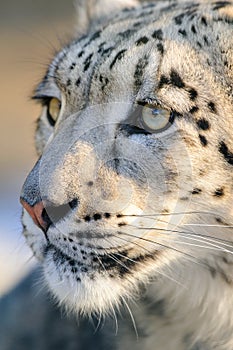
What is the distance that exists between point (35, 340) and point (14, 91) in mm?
4016

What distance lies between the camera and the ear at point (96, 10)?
3.54m

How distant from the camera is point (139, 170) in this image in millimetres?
2576

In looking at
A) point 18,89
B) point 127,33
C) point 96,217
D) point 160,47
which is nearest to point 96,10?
point 127,33

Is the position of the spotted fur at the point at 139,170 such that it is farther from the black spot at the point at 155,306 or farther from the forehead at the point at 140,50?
the black spot at the point at 155,306

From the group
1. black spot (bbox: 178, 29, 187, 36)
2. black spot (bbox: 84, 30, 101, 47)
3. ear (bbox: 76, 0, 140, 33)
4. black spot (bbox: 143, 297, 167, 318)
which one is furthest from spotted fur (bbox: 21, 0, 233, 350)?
ear (bbox: 76, 0, 140, 33)

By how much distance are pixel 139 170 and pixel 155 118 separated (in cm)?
16

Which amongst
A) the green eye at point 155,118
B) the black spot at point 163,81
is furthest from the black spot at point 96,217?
the black spot at point 163,81

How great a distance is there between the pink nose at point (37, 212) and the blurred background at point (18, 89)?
1.08ft

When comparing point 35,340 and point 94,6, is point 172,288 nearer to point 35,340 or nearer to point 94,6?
point 35,340

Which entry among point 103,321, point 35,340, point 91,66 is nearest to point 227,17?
point 91,66

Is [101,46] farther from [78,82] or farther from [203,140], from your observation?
[203,140]

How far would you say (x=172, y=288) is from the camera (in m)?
3.05

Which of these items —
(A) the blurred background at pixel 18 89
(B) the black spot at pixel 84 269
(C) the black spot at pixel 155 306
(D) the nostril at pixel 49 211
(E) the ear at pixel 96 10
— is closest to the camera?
(D) the nostril at pixel 49 211

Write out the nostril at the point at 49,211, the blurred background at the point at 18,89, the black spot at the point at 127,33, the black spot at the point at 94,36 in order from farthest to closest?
1. the blurred background at the point at 18,89
2. the black spot at the point at 94,36
3. the black spot at the point at 127,33
4. the nostril at the point at 49,211
